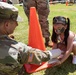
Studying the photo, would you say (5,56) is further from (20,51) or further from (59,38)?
(59,38)

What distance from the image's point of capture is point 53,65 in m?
3.34

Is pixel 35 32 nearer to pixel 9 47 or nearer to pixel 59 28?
pixel 59 28

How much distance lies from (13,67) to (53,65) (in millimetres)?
1477

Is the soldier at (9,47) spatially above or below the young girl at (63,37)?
above

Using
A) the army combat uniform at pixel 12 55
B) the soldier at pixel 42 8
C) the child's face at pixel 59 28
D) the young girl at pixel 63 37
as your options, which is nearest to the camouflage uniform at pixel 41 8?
the soldier at pixel 42 8

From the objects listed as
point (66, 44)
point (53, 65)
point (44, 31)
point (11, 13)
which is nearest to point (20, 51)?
point (11, 13)

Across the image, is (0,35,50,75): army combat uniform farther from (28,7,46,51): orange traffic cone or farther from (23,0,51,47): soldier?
(23,0,51,47): soldier

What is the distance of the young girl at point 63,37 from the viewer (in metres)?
3.37

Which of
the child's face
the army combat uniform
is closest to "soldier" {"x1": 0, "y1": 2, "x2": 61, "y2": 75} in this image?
the army combat uniform

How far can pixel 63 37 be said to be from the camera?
3.54m

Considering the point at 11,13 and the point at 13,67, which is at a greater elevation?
the point at 11,13

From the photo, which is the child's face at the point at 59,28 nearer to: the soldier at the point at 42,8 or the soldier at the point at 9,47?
the soldier at the point at 42,8

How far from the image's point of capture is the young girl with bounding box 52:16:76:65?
3.37 m

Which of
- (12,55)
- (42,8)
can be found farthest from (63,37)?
(12,55)
